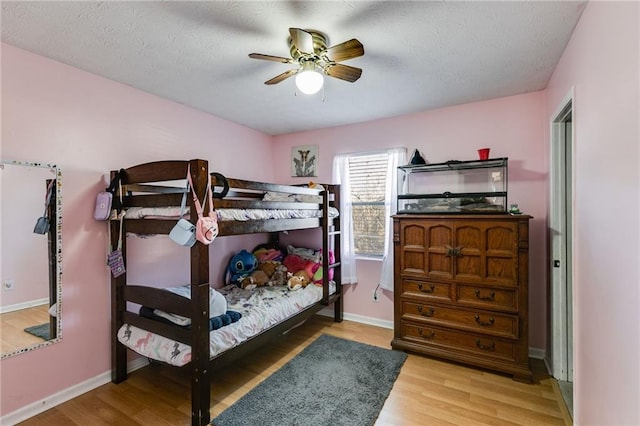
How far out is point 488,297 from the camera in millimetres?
2420

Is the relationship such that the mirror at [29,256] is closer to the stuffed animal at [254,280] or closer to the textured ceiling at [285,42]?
the textured ceiling at [285,42]

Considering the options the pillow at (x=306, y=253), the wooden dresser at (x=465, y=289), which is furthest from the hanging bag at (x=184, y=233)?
the pillow at (x=306, y=253)

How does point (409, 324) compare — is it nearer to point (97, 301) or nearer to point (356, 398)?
point (356, 398)

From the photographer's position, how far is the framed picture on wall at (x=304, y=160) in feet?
12.5

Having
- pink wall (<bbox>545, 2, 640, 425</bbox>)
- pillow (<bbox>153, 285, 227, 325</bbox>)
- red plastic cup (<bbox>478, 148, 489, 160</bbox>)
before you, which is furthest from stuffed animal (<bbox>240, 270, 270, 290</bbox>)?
pink wall (<bbox>545, 2, 640, 425</bbox>)

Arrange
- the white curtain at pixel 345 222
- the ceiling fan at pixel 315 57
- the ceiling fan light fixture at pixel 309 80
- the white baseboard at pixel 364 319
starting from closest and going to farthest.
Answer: the ceiling fan at pixel 315 57
the ceiling fan light fixture at pixel 309 80
the white baseboard at pixel 364 319
the white curtain at pixel 345 222

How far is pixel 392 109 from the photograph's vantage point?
305 centimetres

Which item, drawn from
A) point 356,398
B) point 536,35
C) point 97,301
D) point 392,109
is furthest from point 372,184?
point 97,301

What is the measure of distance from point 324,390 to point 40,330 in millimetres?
2044

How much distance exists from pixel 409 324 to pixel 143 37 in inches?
120

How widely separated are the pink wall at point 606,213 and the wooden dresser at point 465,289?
607 mm

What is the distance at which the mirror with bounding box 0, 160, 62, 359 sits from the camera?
6.17 ft

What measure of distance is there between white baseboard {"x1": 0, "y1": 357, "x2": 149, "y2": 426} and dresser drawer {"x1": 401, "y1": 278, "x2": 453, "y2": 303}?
250 centimetres

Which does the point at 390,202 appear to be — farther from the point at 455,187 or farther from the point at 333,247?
the point at 333,247
